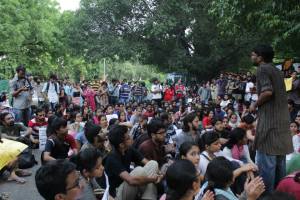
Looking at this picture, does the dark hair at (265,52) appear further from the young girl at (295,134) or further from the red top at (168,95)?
the red top at (168,95)

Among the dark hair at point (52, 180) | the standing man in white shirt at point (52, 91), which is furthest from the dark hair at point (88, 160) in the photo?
the standing man in white shirt at point (52, 91)

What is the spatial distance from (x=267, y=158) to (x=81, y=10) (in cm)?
2087

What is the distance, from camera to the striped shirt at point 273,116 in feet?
13.8

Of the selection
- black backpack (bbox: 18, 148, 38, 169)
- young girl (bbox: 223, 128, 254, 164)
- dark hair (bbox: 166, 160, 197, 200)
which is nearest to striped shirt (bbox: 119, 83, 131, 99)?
black backpack (bbox: 18, 148, 38, 169)

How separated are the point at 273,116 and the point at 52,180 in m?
2.48

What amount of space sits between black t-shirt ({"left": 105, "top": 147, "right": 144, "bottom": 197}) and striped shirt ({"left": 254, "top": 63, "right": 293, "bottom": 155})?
4.48ft

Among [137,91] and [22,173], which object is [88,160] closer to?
[22,173]

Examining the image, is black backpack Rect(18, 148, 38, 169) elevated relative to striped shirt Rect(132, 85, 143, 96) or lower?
lower

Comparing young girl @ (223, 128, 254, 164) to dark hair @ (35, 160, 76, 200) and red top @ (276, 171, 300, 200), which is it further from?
dark hair @ (35, 160, 76, 200)

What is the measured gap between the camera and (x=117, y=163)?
4.34 meters

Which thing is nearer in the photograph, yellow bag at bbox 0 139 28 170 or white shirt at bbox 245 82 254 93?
yellow bag at bbox 0 139 28 170

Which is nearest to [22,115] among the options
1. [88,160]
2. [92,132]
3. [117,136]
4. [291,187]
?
[92,132]

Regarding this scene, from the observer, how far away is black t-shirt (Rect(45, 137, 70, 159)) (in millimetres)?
5238

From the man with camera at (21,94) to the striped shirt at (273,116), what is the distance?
19.4 ft
